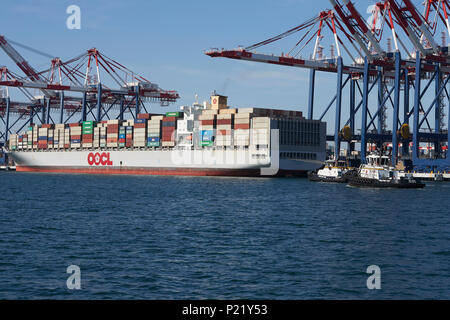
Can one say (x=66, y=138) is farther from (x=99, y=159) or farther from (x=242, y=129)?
(x=242, y=129)

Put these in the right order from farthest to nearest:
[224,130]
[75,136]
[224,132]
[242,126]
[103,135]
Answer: [75,136], [103,135], [224,130], [224,132], [242,126]

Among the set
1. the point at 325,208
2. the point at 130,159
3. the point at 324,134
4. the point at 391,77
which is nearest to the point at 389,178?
the point at 325,208

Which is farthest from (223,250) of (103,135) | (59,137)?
(59,137)

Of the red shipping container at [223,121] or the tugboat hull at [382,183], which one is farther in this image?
the red shipping container at [223,121]

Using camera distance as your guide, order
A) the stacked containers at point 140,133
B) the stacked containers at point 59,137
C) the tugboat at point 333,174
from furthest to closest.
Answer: the stacked containers at point 59,137
the stacked containers at point 140,133
the tugboat at point 333,174

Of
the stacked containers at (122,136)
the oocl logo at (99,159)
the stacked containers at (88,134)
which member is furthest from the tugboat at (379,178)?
the stacked containers at (88,134)

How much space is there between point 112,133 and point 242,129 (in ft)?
122

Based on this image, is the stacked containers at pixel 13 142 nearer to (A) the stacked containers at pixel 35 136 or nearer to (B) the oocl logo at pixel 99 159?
(A) the stacked containers at pixel 35 136

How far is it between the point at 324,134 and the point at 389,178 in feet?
136

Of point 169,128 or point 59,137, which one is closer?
point 169,128

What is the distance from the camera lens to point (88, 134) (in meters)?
136

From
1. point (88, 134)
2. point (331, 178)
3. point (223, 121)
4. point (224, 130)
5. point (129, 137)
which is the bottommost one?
point (331, 178)

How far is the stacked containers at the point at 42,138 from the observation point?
145 m

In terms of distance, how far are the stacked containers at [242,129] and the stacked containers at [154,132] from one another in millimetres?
19299
